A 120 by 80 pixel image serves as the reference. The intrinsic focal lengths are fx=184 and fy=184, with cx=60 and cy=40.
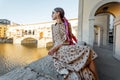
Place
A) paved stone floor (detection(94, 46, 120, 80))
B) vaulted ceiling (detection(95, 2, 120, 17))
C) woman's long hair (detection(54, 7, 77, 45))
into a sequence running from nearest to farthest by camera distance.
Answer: woman's long hair (detection(54, 7, 77, 45))
paved stone floor (detection(94, 46, 120, 80))
vaulted ceiling (detection(95, 2, 120, 17))

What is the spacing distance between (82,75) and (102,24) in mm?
16831

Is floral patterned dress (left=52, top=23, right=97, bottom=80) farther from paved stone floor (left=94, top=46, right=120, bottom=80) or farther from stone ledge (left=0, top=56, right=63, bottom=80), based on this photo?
paved stone floor (left=94, top=46, right=120, bottom=80)

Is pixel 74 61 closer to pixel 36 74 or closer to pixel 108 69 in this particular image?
pixel 36 74

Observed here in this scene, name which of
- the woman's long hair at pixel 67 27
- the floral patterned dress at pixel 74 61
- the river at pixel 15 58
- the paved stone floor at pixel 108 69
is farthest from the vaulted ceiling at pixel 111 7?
the floral patterned dress at pixel 74 61

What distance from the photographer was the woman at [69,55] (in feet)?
6.37

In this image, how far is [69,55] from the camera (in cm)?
199

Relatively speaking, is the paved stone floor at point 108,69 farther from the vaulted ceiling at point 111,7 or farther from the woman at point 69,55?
the vaulted ceiling at point 111,7

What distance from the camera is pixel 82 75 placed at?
196cm

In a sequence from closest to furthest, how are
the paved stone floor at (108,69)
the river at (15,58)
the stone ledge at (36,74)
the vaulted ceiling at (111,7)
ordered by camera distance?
the stone ledge at (36,74), the paved stone floor at (108,69), the vaulted ceiling at (111,7), the river at (15,58)

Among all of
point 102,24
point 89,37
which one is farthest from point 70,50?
point 102,24

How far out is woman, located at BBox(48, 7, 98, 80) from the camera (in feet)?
6.37

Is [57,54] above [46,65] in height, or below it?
above

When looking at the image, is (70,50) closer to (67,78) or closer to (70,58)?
(70,58)

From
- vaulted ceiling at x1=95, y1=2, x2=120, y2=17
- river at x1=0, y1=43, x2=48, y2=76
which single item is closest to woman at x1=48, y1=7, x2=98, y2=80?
vaulted ceiling at x1=95, y1=2, x2=120, y2=17
